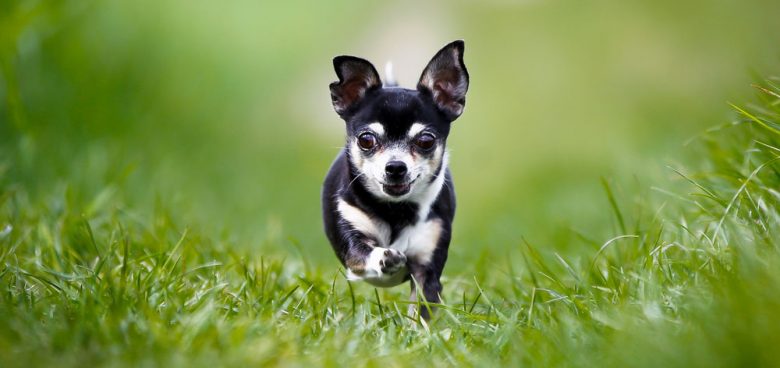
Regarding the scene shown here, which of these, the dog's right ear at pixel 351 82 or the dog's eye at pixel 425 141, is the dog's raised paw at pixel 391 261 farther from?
the dog's right ear at pixel 351 82

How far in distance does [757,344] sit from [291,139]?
7666 mm

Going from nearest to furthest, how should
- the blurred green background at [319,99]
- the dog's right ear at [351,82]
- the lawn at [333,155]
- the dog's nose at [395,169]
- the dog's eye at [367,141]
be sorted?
the lawn at [333,155] < the dog's nose at [395,169] < the dog's eye at [367,141] < the dog's right ear at [351,82] < the blurred green background at [319,99]

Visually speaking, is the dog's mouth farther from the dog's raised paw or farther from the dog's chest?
the dog's raised paw

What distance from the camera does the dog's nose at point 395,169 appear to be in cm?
373

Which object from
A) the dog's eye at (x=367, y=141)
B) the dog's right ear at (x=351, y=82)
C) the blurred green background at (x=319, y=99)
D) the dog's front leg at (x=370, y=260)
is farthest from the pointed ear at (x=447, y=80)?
the blurred green background at (x=319, y=99)

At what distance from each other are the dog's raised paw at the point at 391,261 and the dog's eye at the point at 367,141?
0.52m

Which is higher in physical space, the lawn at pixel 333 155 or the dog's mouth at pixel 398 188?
the dog's mouth at pixel 398 188

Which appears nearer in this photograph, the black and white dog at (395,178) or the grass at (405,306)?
the grass at (405,306)

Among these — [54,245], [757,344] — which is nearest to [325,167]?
[54,245]

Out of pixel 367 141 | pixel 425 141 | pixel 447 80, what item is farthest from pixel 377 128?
pixel 447 80

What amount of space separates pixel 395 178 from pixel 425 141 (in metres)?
0.25

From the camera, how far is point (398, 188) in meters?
3.81

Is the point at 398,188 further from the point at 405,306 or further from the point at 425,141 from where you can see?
the point at 405,306

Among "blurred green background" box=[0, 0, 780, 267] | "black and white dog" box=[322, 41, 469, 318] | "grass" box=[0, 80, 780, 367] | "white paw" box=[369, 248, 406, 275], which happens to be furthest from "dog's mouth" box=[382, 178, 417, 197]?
"blurred green background" box=[0, 0, 780, 267]
